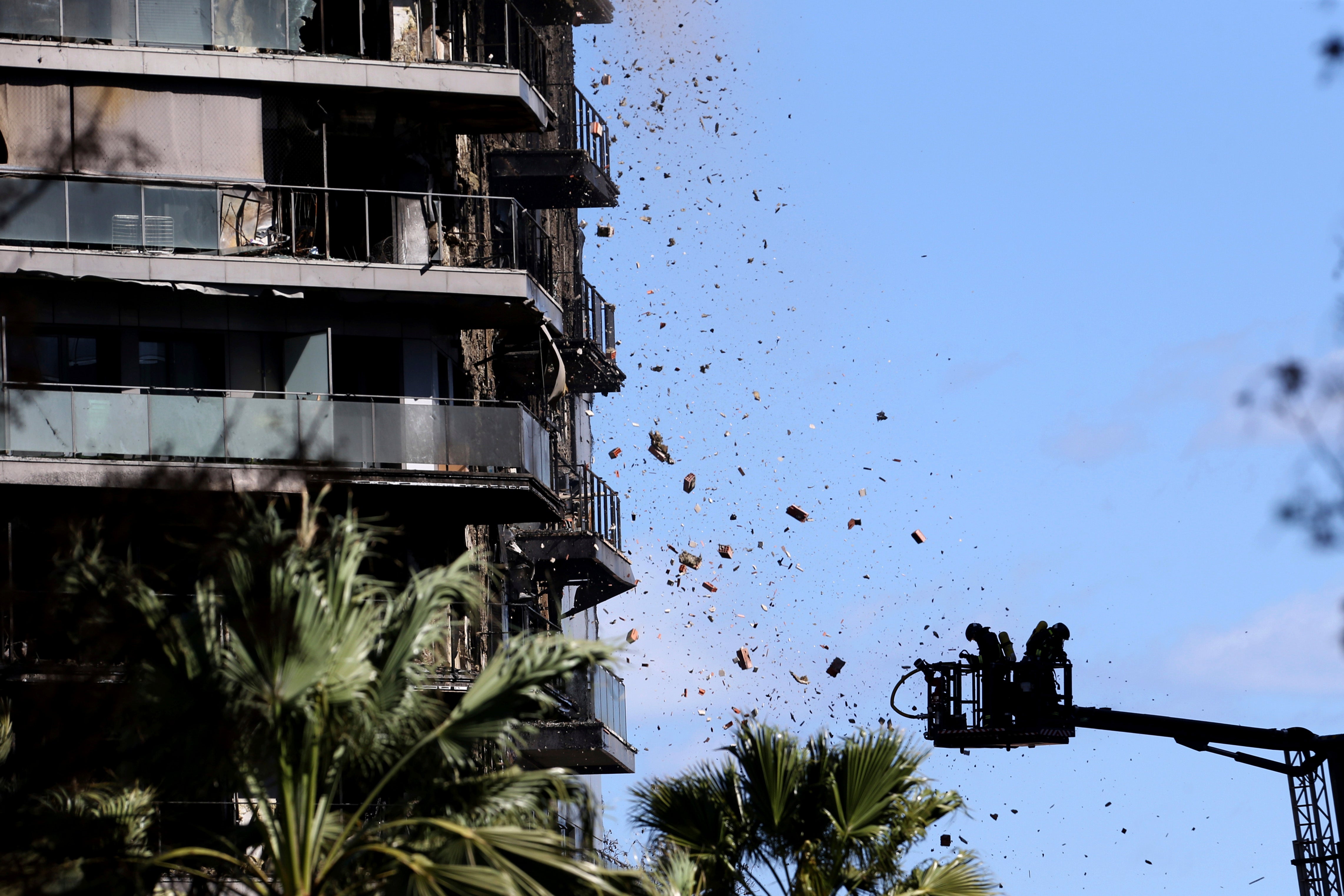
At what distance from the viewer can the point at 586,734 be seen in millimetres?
36469

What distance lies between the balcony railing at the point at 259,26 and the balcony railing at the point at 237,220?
84.4 inches

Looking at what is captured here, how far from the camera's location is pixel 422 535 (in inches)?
1326

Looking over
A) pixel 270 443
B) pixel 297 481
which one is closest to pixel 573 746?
pixel 297 481

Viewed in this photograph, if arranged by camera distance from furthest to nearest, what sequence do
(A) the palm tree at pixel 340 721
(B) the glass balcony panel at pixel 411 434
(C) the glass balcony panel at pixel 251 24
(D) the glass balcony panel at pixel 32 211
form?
1. (C) the glass balcony panel at pixel 251 24
2. (B) the glass balcony panel at pixel 411 434
3. (D) the glass balcony panel at pixel 32 211
4. (A) the palm tree at pixel 340 721

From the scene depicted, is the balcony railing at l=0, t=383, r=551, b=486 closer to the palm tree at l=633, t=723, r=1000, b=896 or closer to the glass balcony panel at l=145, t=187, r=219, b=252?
the glass balcony panel at l=145, t=187, r=219, b=252

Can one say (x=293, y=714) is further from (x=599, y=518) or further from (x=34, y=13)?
(x=599, y=518)

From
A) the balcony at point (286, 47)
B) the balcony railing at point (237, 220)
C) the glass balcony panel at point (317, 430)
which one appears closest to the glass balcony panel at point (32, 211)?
the balcony railing at point (237, 220)

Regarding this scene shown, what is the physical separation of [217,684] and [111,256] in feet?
51.2

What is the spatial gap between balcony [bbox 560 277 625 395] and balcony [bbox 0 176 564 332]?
5.03 meters

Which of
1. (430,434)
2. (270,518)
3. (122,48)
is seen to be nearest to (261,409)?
(430,434)

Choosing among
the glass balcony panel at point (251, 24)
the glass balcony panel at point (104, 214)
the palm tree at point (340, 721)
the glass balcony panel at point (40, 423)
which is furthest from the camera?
the glass balcony panel at point (251, 24)

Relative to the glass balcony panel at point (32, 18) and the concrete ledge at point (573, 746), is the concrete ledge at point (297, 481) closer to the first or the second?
the concrete ledge at point (573, 746)

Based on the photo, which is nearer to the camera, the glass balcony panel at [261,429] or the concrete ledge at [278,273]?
the concrete ledge at [278,273]

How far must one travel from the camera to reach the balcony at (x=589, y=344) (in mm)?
39969
